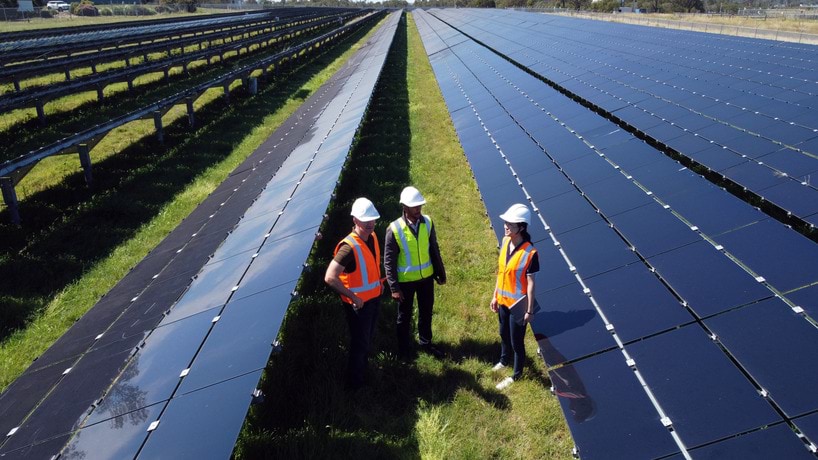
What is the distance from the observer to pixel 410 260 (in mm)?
6992

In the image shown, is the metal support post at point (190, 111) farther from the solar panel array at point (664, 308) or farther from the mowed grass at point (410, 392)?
the solar panel array at point (664, 308)

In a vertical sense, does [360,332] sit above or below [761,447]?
below

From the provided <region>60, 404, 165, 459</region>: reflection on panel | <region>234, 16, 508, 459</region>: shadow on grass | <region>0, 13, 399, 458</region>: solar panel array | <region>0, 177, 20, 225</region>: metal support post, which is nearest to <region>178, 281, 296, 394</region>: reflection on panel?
<region>0, 13, 399, 458</region>: solar panel array

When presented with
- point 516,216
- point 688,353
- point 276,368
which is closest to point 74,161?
point 276,368

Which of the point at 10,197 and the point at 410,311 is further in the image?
the point at 10,197

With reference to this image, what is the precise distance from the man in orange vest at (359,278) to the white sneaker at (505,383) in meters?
1.66

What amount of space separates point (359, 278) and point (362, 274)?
59mm

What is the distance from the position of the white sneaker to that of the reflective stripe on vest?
1582 mm

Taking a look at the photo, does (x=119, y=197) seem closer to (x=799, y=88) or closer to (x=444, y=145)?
(x=444, y=145)

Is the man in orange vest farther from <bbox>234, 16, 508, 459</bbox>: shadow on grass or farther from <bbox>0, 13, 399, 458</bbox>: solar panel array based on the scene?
<bbox>0, 13, 399, 458</bbox>: solar panel array

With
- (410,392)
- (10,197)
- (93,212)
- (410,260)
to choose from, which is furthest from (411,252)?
(10,197)

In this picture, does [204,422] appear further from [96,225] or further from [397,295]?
[96,225]

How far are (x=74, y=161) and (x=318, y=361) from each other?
13310 mm

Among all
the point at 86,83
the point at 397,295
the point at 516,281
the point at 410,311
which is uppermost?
the point at 86,83
